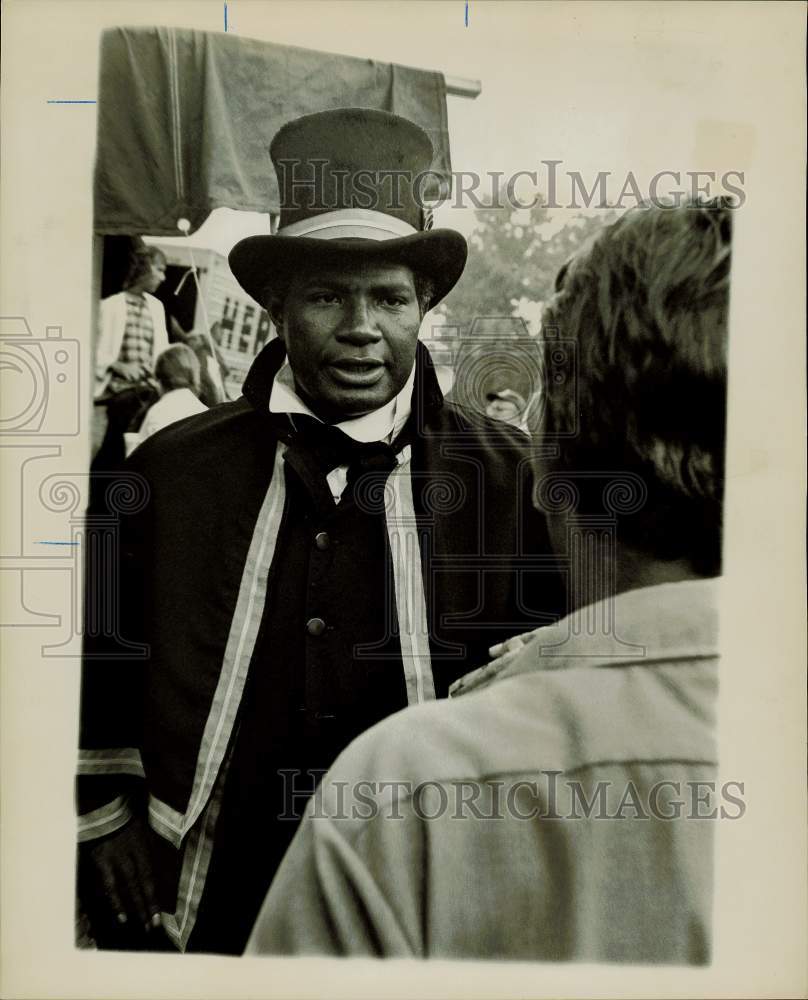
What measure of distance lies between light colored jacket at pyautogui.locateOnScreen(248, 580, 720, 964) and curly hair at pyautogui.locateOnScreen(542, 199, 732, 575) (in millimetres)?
145

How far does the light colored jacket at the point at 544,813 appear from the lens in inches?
56.1

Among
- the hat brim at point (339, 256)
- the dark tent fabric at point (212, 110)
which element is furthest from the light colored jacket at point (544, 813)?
the dark tent fabric at point (212, 110)

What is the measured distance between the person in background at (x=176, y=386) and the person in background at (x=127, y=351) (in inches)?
0.6

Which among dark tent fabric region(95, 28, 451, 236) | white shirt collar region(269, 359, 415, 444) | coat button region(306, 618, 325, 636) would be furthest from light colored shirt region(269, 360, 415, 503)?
dark tent fabric region(95, 28, 451, 236)

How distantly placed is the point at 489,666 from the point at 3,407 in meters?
1.02

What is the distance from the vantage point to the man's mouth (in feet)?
4.96

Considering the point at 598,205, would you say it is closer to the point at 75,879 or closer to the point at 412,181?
the point at 412,181

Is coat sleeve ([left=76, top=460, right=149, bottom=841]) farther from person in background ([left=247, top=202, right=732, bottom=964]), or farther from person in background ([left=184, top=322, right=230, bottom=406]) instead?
person in background ([left=247, top=202, right=732, bottom=964])

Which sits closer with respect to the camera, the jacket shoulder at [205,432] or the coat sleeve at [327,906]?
the coat sleeve at [327,906]

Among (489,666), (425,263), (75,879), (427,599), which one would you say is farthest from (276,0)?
(75,879)

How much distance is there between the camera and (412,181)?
1.53 metres

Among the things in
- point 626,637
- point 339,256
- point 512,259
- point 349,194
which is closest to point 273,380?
point 339,256

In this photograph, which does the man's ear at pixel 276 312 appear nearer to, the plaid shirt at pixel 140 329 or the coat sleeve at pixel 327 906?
the plaid shirt at pixel 140 329

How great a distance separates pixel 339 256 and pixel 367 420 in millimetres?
292
